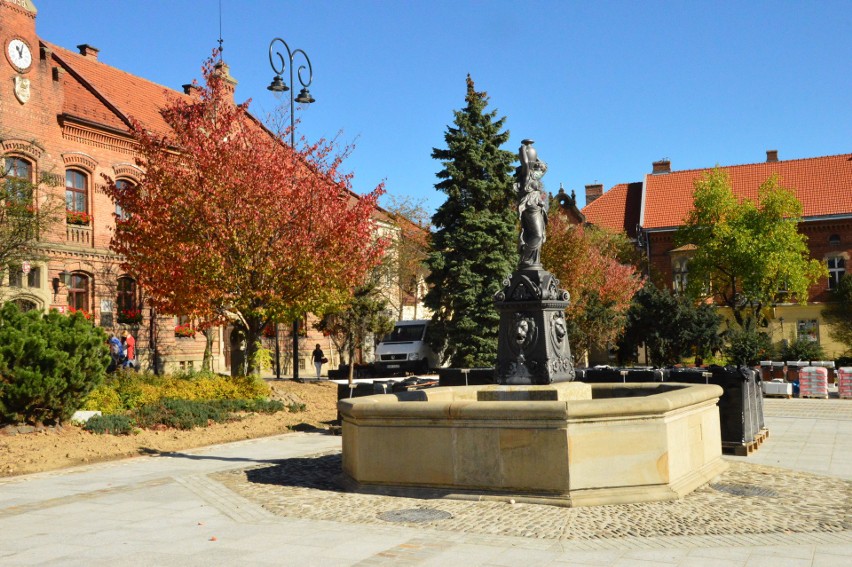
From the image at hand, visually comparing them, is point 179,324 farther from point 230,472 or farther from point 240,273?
point 230,472

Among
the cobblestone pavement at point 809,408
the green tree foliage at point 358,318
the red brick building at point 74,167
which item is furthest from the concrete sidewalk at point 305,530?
the red brick building at point 74,167

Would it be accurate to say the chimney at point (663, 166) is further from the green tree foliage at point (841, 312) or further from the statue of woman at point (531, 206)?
the statue of woman at point (531, 206)

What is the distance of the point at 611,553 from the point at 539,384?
4.33 m

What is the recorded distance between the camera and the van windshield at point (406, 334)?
35.1 metres

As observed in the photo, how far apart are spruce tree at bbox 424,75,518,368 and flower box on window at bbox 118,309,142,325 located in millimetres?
11015

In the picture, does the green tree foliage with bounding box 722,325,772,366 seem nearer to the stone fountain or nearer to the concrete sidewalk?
the concrete sidewalk

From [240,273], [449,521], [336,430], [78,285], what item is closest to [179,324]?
[78,285]

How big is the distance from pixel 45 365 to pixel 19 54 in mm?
18586

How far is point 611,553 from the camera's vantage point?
6.41 m

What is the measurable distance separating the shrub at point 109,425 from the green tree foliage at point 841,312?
39451 mm

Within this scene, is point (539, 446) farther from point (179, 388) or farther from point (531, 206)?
point (179, 388)

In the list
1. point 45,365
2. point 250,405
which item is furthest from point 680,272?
point 45,365

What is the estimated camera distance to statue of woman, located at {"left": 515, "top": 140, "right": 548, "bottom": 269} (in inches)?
443

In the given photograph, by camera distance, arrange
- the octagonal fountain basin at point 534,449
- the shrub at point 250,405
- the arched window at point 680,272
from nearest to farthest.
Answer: the octagonal fountain basin at point 534,449
the shrub at point 250,405
the arched window at point 680,272
